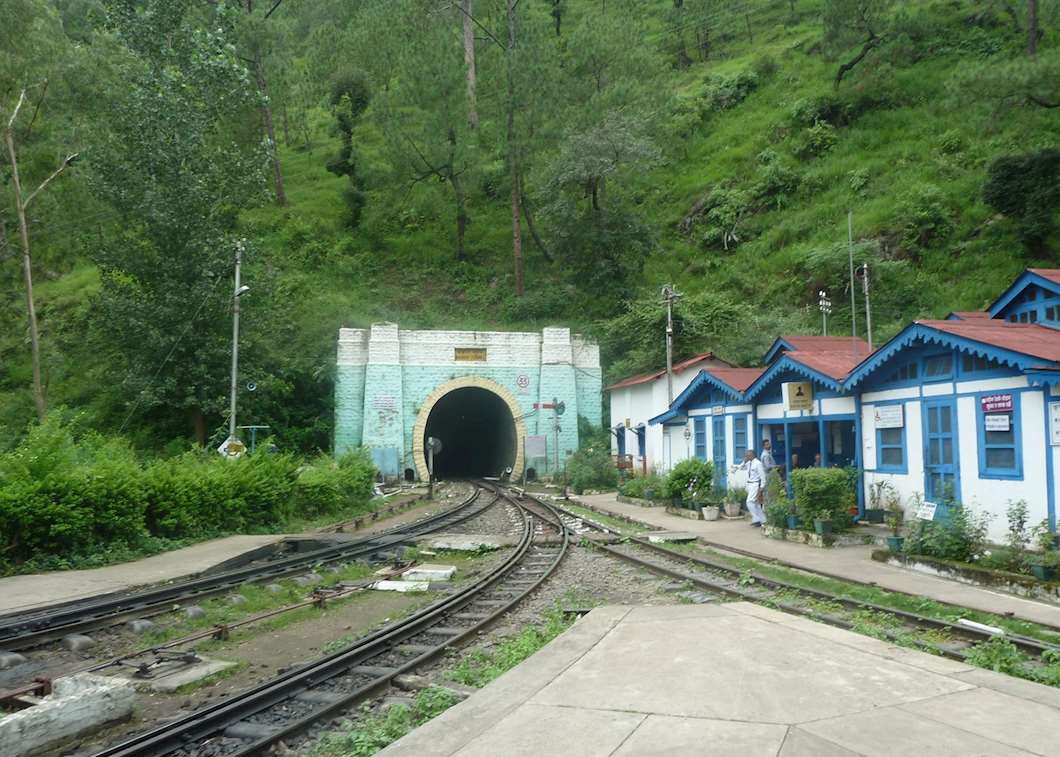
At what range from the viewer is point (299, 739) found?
5.10 m

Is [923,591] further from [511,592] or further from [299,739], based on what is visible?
[299,739]

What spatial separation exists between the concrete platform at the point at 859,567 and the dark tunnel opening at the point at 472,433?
15.7m

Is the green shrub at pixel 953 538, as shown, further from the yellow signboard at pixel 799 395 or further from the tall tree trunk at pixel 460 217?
the tall tree trunk at pixel 460 217

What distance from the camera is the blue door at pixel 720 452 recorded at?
1972cm

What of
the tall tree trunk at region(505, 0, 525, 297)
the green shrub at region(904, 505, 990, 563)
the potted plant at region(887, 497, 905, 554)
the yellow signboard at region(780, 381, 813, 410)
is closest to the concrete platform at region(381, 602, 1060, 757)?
the green shrub at region(904, 505, 990, 563)

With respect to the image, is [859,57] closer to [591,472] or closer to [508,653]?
[591,472]

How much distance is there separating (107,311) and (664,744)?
1045 inches

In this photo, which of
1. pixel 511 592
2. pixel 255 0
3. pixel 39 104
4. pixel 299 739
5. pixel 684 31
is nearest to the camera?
pixel 299 739

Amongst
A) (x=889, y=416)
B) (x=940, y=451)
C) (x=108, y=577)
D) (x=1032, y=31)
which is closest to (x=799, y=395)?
(x=889, y=416)

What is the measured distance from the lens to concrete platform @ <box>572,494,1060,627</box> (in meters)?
8.05

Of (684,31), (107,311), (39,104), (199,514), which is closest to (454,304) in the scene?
(107,311)

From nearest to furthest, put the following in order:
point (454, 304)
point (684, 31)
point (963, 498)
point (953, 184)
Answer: point (963, 498) < point (953, 184) < point (454, 304) < point (684, 31)

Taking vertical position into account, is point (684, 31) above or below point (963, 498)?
above

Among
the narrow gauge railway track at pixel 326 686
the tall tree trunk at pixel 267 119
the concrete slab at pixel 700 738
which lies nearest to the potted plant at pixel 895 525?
the narrow gauge railway track at pixel 326 686
